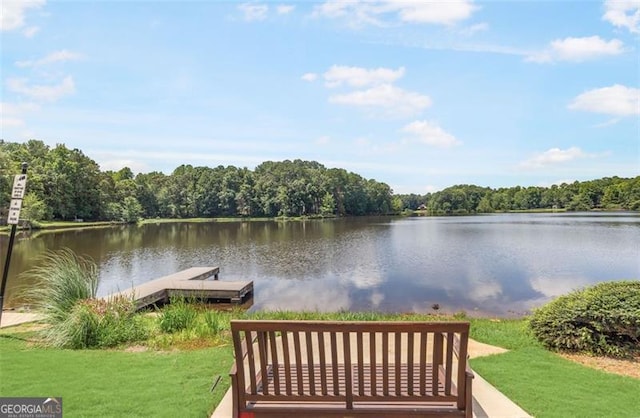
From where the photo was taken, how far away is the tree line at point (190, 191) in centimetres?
5322

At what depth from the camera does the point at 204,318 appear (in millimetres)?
7121

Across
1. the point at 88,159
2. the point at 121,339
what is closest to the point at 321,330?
the point at 121,339

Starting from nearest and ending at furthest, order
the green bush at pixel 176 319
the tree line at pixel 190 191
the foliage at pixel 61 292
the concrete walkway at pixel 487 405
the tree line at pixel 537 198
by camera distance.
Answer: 1. the concrete walkway at pixel 487 405
2. the foliage at pixel 61 292
3. the green bush at pixel 176 319
4. the tree line at pixel 190 191
5. the tree line at pixel 537 198

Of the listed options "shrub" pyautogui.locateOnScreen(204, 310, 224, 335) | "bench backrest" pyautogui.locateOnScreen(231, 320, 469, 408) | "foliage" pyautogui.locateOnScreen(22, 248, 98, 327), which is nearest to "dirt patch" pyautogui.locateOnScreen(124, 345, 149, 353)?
"shrub" pyautogui.locateOnScreen(204, 310, 224, 335)

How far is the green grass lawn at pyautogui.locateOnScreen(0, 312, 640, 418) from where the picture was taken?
141 inches

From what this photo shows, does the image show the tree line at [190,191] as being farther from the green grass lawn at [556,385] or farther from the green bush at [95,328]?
the green grass lawn at [556,385]

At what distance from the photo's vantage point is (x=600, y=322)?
5.66 metres

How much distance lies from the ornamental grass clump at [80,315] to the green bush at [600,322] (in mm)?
6469

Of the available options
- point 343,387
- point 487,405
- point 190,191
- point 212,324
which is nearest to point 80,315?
point 212,324

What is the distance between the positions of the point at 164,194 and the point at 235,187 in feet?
47.6

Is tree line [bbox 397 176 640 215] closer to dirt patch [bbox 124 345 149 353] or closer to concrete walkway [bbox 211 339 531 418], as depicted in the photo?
concrete walkway [bbox 211 339 531 418]

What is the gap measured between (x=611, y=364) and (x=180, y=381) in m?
5.44

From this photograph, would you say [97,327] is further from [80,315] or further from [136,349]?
[136,349]

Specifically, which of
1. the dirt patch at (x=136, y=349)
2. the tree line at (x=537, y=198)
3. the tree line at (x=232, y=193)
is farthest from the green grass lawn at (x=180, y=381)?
the tree line at (x=537, y=198)
